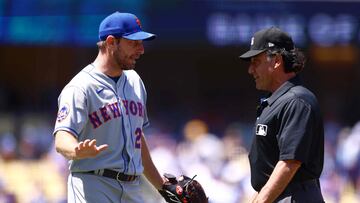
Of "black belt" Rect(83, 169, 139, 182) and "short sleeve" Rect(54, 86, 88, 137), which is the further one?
"black belt" Rect(83, 169, 139, 182)

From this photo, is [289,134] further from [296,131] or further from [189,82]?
[189,82]

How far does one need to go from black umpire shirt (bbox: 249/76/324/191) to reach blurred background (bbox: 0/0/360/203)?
5967 mm

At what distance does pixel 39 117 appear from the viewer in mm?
14688

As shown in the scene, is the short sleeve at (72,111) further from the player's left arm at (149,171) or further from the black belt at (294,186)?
the black belt at (294,186)

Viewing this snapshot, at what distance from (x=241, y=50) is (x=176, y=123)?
105 inches

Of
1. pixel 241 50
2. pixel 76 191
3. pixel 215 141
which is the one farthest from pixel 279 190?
pixel 241 50

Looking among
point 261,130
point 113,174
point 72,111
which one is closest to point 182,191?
point 113,174

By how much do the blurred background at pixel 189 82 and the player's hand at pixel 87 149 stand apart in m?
6.27

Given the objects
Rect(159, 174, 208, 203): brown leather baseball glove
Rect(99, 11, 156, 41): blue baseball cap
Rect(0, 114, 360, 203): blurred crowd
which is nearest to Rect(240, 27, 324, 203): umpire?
Rect(159, 174, 208, 203): brown leather baseball glove

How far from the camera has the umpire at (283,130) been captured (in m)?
3.90

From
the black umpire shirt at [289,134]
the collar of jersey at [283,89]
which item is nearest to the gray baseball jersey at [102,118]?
the black umpire shirt at [289,134]

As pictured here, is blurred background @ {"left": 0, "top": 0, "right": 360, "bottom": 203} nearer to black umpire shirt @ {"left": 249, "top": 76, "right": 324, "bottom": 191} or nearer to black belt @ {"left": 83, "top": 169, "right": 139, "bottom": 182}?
black belt @ {"left": 83, "top": 169, "right": 139, "bottom": 182}

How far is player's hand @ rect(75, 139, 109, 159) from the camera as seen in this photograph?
3.84 meters

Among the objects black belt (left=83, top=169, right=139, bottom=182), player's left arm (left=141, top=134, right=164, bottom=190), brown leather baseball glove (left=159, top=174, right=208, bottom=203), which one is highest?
black belt (left=83, top=169, right=139, bottom=182)
